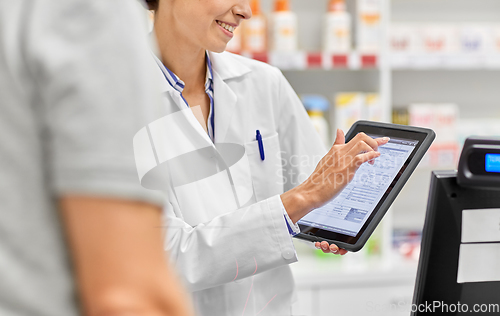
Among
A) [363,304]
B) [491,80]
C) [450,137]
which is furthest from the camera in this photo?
[491,80]

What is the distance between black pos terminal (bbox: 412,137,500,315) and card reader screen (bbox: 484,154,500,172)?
0.07m

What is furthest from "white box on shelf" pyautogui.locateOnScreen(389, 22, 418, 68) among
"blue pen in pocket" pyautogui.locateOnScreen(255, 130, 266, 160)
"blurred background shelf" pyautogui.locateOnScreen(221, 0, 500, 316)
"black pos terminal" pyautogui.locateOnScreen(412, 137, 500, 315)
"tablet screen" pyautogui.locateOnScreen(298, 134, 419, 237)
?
"black pos terminal" pyautogui.locateOnScreen(412, 137, 500, 315)

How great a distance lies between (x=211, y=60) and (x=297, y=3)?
4.44 feet

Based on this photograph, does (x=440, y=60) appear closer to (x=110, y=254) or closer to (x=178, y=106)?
(x=178, y=106)

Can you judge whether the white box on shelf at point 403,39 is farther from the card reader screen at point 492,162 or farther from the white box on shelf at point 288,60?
the card reader screen at point 492,162

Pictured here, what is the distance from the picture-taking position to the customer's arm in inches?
11.8

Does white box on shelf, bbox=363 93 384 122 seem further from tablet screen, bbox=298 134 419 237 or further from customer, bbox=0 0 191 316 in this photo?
customer, bbox=0 0 191 316

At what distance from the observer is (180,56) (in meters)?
1.18

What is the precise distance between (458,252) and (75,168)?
0.63 meters

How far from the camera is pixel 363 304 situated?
2.09 meters

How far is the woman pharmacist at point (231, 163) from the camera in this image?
0.98 metres

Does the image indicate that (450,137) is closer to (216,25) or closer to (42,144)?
(216,25)

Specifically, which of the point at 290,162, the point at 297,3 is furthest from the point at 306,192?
the point at 297,3

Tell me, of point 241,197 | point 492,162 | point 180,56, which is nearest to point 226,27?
point 180,56
